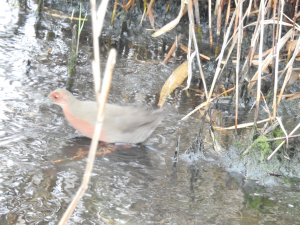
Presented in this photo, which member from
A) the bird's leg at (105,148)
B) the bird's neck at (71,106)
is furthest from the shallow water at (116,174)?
the bird's neck at (71,106)

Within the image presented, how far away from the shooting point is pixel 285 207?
288 centimetres

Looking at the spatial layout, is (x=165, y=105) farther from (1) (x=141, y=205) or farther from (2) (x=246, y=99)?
(1) (x=141, y=205)

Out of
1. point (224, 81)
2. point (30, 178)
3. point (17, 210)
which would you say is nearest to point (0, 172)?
point (30, 178)

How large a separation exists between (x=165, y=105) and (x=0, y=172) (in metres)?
2.14

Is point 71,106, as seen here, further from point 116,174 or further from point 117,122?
point 116,174

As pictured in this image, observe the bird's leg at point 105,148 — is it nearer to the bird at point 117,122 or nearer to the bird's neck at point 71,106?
the bird at point 117,122

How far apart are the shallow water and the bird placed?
0.13 metres

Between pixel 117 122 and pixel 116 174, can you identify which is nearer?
pixel 116 174

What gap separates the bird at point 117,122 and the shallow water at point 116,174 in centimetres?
13

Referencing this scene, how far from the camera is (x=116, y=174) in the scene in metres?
3.19

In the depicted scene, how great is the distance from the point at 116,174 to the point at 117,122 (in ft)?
2.33

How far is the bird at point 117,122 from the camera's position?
3768 mm

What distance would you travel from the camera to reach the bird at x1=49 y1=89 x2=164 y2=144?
377cm

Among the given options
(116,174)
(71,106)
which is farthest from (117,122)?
(116,174)
